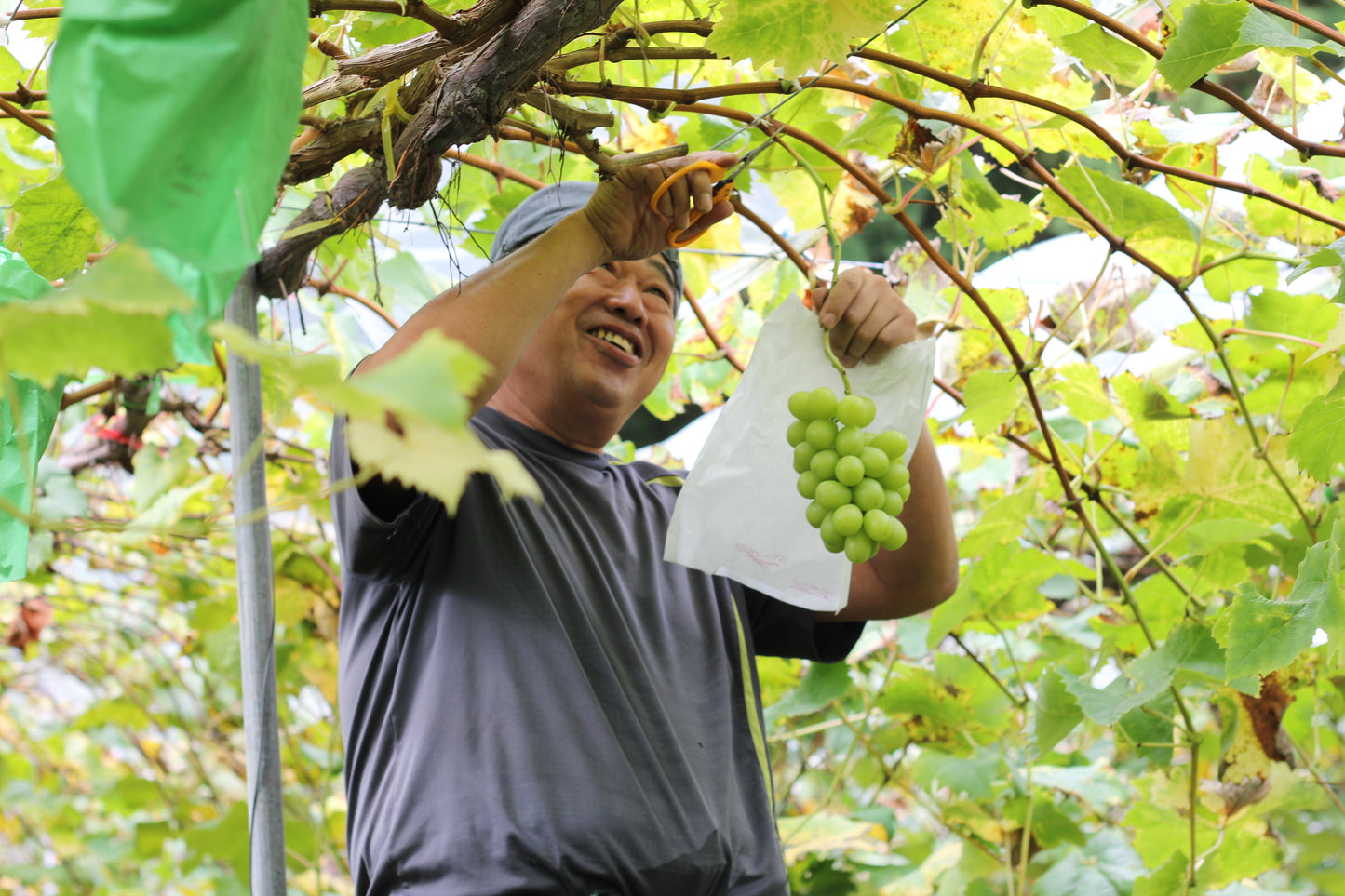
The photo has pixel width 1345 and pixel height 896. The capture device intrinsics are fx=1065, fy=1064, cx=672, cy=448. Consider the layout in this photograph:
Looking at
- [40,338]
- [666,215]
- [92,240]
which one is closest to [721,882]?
[666,215]

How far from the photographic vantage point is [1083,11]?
2.39ft

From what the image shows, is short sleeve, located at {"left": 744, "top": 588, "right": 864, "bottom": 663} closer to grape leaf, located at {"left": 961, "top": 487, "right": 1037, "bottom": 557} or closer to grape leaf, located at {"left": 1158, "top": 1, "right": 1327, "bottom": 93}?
grape leaf, located at {"left": 961, "top": 487, "right": 1037, "bottom": 557}

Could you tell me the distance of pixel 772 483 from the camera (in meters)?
1.02

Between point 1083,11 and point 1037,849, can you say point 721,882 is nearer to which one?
point 1037,849

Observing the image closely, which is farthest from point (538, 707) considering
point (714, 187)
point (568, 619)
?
point (714, 187)

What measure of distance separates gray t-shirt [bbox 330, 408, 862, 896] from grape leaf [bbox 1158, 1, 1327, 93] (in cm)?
71

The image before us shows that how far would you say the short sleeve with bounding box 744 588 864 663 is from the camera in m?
1.37

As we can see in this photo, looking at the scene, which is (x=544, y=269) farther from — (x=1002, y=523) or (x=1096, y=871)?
(x=1096, y=871)

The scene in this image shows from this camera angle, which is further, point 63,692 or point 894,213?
point 63,692

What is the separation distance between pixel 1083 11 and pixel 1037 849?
131 cm

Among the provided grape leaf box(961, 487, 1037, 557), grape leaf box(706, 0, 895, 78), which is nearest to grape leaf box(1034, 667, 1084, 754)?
grape leaf box(961, 487, 1037, 557)

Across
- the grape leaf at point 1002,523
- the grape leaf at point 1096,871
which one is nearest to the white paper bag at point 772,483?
the grape leaf at point 1002,523

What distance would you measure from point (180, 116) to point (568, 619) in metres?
0.79

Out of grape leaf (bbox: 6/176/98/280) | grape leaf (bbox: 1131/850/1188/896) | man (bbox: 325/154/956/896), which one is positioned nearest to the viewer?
grape leaf (bbox: 6/176/98/280)
